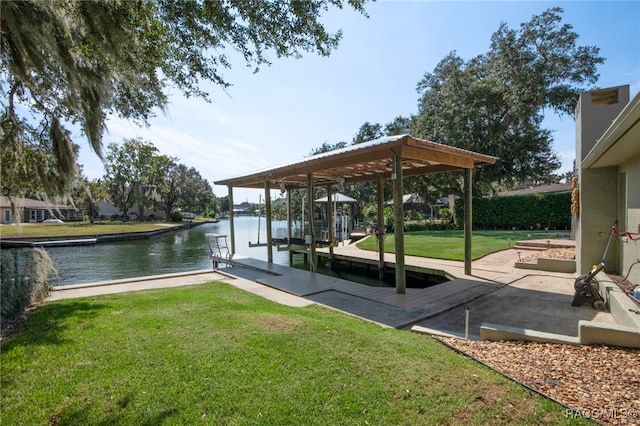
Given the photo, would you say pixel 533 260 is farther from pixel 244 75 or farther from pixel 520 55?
pixel 520 55

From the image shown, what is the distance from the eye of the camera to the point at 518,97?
18281mm

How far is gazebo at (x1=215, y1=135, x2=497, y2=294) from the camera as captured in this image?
609cm

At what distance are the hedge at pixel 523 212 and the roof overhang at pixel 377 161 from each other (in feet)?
36.7

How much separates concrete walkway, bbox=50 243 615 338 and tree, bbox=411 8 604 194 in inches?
454

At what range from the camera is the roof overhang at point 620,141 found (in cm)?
329

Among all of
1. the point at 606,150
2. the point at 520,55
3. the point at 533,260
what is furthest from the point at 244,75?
the point at 520,55

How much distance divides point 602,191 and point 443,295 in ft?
12.8

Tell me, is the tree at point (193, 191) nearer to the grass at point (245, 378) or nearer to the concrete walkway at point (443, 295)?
the concrete walkway at point (443, 295)

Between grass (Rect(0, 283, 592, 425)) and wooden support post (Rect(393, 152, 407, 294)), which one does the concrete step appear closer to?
wooden support post (Rect(393, 152, 407, 294))

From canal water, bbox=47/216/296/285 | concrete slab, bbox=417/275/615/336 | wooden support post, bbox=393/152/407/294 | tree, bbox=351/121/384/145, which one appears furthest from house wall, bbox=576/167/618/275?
tree, bbox=351/121/384/145

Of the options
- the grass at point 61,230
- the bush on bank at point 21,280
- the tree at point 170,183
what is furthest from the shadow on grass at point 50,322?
the tree at point 170,183

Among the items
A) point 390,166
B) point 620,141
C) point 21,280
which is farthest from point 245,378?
point 390,166

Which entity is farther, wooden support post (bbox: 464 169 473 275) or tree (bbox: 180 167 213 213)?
tree (bbox: 180 167 213 213)

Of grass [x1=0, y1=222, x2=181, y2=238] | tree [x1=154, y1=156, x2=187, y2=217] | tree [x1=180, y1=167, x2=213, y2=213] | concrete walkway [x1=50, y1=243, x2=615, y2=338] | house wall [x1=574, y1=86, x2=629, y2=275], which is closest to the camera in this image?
concrete walkway [x1=50, y1=243, x2=615, y2=338]
